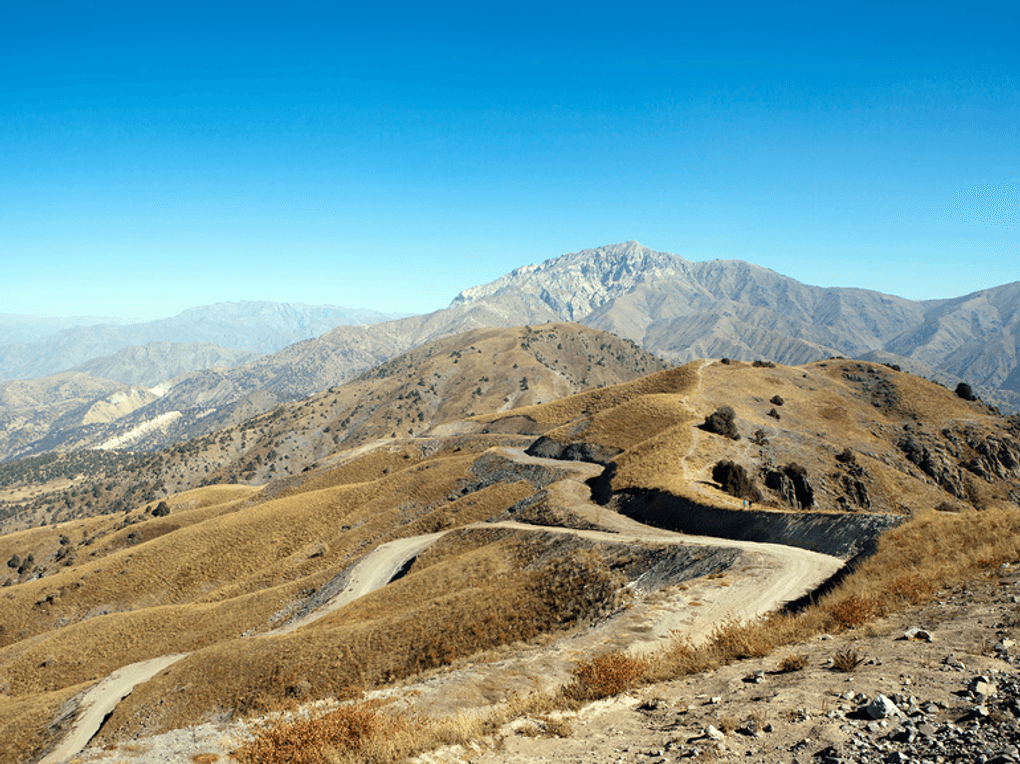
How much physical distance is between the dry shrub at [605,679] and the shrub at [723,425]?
52513 mm

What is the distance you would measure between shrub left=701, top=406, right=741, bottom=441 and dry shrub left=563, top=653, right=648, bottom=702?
5251 cm

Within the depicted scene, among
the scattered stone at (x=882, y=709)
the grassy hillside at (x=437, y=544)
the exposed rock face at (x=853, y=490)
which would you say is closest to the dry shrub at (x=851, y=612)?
the scattered stone at (x=882, y=709)

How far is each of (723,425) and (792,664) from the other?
5362 centimetres

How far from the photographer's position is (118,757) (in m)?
16.7

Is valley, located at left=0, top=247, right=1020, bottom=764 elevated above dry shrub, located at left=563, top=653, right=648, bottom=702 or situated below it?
below

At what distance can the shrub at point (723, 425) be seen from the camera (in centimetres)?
6272

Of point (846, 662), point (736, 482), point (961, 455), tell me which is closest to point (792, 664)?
point (846, 662)

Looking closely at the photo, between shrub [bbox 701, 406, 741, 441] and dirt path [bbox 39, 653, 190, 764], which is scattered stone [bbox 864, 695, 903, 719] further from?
shrub [bbox 701, 406, 741, 441]

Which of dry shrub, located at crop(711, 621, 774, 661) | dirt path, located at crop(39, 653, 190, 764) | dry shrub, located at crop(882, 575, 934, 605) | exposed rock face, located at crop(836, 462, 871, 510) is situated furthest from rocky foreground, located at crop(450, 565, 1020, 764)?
exposed rock face, located at crop(836, 462, 871, 510)

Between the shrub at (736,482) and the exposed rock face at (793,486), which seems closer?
the shrub at (736,482)

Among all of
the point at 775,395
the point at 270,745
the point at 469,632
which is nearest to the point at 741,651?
the point at 270,745

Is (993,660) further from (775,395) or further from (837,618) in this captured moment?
(775,395)

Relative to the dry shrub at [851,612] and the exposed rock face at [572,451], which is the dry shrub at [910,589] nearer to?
the dry shrub at [851,612]

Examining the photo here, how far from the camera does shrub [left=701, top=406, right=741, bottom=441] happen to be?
206 feet
